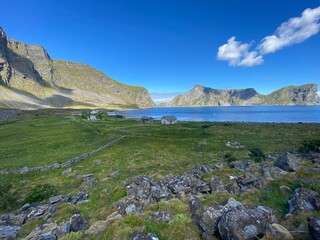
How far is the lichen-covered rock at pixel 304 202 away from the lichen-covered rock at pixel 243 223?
7.73 ft

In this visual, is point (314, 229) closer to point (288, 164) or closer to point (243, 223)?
point (243, 223)

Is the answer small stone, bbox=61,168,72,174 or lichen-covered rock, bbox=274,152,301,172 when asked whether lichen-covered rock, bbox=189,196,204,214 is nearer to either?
lichen-covered rock, bbox=274,152,301,172

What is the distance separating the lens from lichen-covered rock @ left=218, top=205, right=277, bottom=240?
32.5ft

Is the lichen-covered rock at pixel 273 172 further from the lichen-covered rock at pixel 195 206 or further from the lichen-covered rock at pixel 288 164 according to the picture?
the lichen-covered rock at pixel 195 206

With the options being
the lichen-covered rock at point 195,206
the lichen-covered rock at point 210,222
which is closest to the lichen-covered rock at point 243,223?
the lichen-covered rock at point 210,222

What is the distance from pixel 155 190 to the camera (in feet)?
61.3

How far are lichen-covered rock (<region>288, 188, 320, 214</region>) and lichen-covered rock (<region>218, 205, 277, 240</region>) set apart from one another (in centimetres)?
235

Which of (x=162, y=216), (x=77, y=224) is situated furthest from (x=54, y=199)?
(x=162, y=216)

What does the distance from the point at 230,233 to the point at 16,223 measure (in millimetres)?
17640

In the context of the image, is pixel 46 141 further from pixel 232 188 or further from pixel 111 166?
pixel 232 188

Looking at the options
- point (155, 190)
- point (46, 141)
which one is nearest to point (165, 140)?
point (46, 141)

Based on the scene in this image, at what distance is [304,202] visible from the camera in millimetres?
12914

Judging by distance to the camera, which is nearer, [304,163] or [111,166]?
[304,163]

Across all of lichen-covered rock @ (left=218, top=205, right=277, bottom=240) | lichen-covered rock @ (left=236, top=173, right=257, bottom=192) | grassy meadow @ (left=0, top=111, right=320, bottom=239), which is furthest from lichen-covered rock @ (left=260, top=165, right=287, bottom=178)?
lichen-covered rock @ (left=218, top=205, right=277, bottom=240)
